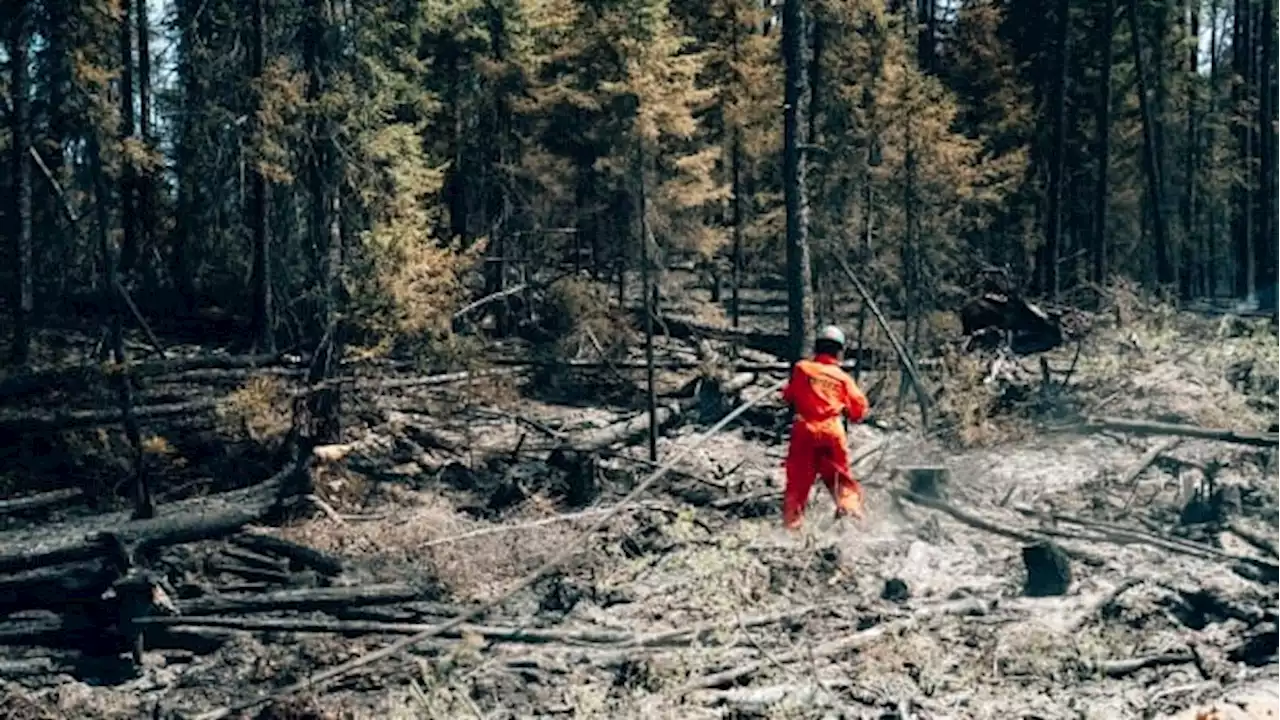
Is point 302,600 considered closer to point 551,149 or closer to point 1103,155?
point 551,149

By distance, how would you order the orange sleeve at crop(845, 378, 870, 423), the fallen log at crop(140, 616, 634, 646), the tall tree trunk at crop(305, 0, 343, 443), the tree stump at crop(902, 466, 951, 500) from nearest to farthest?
1. the fallen log at crop(140, 616, 634, 646)
2. the orange sleeve at crop(845, 378, 870, 423)
3. the tree stump at crop(902, 466, 951, 500)
4. the tall tree trunk at crop(305, 0, 343, 443)

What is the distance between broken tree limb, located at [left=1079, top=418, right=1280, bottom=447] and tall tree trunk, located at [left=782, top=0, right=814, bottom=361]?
4577mm

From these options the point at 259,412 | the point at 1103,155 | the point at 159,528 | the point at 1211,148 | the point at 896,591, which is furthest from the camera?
the point at 1211,148

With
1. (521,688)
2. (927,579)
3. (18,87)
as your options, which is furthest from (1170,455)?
(18,87)

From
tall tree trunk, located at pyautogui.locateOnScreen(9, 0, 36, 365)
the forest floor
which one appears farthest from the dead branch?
tall tree trunk, located at pyautogui.locateOnScreen(9, 0, 36, 365)

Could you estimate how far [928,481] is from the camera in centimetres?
1495

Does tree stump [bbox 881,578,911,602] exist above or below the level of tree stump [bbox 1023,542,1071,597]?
below

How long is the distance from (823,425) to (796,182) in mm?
7791

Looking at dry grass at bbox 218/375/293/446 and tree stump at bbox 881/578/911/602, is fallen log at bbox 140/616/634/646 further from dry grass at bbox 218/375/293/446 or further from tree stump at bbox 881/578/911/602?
dry grass at bbox 218/375/293/446

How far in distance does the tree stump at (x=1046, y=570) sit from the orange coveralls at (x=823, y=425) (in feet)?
5.87

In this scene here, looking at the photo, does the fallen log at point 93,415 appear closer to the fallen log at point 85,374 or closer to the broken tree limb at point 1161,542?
the fallen log at point 85,374

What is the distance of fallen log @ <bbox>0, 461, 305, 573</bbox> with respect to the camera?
40.9 ft

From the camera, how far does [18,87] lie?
2273 cm

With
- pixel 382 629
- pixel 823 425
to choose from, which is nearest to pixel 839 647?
pixel 823 425
